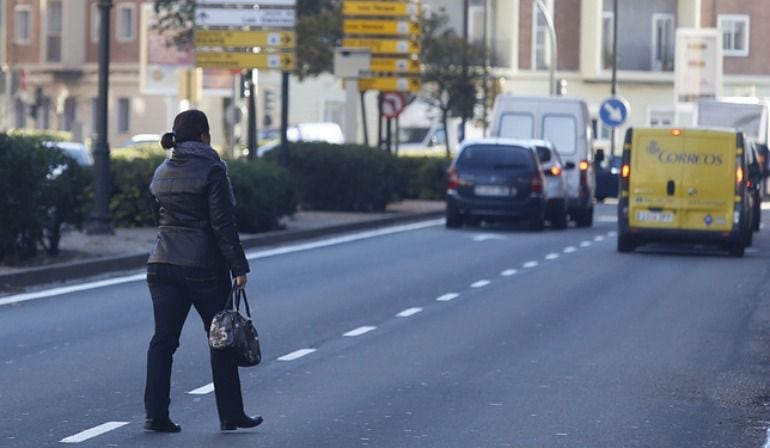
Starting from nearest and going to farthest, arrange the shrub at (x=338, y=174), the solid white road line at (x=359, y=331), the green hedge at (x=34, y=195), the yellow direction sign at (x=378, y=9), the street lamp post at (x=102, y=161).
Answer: the solid white road line at (x=359, y=331) → the green hedge at (x=34, y=195) → the street lamp post at (x=102, y=161) → the shrub at (x=338, y=174) → the yellow direction sign at (x=378, y=9)

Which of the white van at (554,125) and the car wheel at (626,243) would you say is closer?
the car wheel at (626,243)

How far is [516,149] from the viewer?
3456 cm

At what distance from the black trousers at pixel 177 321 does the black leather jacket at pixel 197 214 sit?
66mm

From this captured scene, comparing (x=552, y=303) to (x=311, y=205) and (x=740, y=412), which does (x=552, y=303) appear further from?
(x=311, y=205)

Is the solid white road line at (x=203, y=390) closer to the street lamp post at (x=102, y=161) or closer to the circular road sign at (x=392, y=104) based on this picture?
the street lamp post at (x=102, y=161)

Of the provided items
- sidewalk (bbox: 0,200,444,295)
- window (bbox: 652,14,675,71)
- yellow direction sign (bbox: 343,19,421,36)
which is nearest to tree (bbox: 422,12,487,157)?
yellow direction sign (bbox: 343,19,421,36)

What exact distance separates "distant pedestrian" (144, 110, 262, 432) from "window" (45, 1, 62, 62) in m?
70.6

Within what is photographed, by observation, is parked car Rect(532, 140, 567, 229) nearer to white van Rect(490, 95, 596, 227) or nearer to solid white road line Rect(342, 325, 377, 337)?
white van Rect(490, 95, 596, 227)

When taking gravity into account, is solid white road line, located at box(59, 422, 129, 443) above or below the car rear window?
below

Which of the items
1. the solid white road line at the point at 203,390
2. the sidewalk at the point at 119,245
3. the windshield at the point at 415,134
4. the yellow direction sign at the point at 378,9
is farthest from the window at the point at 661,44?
the solid white road line at the point at 203,390

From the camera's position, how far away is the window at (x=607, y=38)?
271 feet

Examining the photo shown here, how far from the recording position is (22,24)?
269ft

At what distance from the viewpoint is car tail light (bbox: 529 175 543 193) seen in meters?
34.3

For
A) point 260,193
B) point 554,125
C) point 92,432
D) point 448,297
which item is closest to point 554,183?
point 554,125
